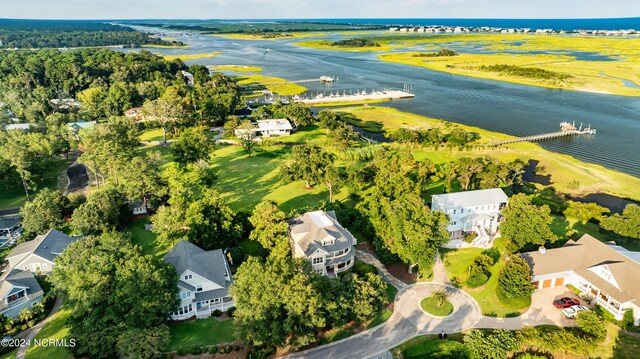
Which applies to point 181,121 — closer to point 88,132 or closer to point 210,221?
point 88,132

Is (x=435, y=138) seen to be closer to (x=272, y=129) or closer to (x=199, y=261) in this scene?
(x=272, y=129)

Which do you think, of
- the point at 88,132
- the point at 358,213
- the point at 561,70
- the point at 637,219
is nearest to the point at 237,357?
the point at 358,213

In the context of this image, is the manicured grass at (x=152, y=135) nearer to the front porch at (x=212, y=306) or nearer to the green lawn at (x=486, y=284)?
the front porch at (x=212, y=306)

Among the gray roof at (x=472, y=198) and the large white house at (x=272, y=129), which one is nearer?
the gray roof at (x=472, y=198)

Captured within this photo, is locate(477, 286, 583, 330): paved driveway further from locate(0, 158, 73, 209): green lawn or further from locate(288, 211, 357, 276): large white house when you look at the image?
locate(0, 158, 73, 209): green lawn

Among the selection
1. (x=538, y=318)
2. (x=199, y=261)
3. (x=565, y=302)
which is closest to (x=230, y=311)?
(x=199, y=261)

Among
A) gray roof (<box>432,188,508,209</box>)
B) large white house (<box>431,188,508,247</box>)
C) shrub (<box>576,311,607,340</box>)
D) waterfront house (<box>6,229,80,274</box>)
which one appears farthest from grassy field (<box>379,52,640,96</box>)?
waterfront house (<box>6,229,80,274</box>)

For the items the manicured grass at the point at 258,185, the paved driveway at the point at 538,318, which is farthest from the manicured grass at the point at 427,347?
the manicured grass at the point at 258,185
